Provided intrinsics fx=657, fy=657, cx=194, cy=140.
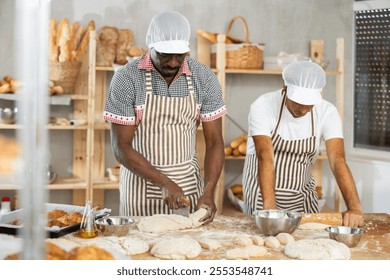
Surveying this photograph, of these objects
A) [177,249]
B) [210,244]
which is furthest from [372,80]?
[177,249]

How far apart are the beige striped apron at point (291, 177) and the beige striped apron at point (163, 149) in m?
0.29

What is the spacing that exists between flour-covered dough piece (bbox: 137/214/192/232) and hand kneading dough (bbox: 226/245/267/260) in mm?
314

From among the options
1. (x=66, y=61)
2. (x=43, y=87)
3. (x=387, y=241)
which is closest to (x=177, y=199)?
(x=387, y=241)

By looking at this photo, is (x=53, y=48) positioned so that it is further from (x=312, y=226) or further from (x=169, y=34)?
(x=312, y=226)

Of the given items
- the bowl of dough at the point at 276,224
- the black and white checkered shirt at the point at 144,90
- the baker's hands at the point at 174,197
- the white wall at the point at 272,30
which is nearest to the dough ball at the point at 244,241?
the bowl of dough at the point at 276,224

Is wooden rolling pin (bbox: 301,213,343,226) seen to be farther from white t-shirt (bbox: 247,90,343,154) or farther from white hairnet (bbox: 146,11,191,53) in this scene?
white hairnet (bbox: 146,11,191,53)

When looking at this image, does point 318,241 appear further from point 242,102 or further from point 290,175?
point 242,102

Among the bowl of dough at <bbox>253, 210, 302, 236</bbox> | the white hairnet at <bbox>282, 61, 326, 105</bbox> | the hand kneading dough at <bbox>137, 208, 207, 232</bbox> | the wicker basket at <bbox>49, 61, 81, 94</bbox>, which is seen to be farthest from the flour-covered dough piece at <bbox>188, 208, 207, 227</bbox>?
the wicker basket at <bbox>49, 61, 81, 94</bbox>

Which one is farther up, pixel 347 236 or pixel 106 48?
pixel 106 48

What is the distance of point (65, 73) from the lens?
3.60 metres

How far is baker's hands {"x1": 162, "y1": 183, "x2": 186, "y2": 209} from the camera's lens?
7.69 ft

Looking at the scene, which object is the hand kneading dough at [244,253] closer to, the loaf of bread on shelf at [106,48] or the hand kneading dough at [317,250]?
the hand kneading dough at [317,250]

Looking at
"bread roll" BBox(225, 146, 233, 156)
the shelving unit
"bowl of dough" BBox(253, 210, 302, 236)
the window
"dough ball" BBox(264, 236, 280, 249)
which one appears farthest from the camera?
the window

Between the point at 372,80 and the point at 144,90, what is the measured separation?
81.5 inches
